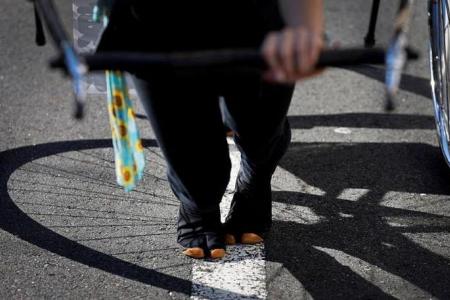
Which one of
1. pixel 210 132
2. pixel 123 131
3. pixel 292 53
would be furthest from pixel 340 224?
pixel 292 53

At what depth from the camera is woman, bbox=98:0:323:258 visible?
7.59ft

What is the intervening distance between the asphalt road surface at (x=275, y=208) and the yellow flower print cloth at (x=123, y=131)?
21cm

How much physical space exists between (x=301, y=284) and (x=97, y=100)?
2013 mm

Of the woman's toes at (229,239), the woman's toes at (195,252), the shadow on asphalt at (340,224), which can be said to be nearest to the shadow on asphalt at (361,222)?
the shadow on asphalt at (340,224)

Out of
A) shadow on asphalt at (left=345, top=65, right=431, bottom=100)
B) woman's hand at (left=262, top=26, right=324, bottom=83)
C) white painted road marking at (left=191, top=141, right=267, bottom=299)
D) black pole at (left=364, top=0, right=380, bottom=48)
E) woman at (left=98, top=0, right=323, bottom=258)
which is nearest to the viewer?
woman's hand at (left=262, top=26, right=324, bottom=83)

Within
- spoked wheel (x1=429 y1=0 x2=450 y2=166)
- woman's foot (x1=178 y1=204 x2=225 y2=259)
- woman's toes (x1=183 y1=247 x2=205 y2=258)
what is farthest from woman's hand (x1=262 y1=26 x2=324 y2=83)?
spoked wheel (x1=429 y1=0 x2=450 y2=166)

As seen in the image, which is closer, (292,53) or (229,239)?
(292,53)

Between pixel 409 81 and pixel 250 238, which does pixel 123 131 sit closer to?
pixel 250 238

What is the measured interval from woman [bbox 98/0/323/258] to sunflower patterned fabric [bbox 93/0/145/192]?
7 cm

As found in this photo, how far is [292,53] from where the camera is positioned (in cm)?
196

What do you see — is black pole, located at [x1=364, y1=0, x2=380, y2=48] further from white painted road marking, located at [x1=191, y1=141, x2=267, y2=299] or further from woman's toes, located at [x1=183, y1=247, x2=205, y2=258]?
woman's toes, located at [x1=183, y1=247, x2=205, y2=258]

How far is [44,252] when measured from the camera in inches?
136

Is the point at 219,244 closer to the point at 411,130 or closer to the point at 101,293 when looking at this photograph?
the point at 101,293

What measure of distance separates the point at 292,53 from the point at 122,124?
3.58ft
